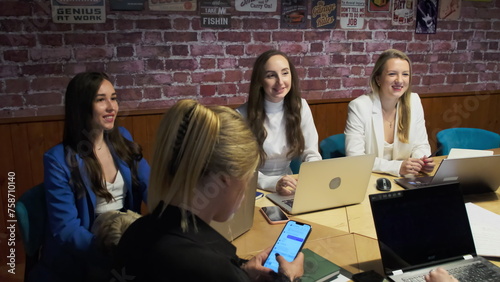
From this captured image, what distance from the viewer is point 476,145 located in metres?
2.98

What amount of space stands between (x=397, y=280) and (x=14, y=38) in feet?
8.25

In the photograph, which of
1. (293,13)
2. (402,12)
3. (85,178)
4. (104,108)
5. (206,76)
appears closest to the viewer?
(85,178)

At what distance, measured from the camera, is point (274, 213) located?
5.55ft

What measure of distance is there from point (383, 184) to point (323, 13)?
5.89 feet

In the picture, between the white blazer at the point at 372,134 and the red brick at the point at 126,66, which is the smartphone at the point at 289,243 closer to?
the white blazer at the point at 372,134

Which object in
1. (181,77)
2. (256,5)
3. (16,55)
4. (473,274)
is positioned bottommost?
(473,274)

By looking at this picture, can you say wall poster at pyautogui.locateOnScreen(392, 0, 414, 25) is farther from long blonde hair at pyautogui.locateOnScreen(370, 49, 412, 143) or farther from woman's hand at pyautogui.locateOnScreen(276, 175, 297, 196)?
woman's hand at pyautogui.locateOnScreen(276, 175, 297, 196)

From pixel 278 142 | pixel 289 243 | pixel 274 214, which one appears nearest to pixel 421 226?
pixel 289 243

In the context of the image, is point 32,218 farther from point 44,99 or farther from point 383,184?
point 383,184

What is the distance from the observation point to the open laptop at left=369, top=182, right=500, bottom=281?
129 cm

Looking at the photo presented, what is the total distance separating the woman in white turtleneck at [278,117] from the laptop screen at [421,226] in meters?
1.09

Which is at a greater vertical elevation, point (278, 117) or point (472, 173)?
point (278, 117)

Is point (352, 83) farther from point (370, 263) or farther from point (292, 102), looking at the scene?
point (370, 263)

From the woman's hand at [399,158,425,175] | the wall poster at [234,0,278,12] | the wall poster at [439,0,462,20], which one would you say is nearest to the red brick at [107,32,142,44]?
the wall poster at [234,0,278,12]
